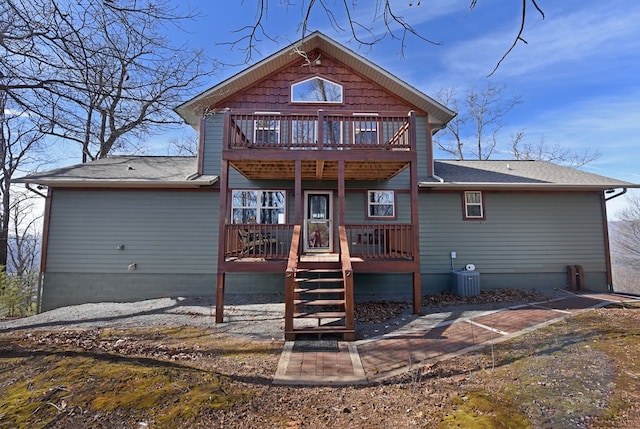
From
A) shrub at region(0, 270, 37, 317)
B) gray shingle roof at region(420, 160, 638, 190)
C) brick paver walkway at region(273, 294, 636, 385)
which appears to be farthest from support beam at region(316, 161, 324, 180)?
shrub at region(0, 270, 37, 317)

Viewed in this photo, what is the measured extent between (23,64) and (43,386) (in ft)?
17.1

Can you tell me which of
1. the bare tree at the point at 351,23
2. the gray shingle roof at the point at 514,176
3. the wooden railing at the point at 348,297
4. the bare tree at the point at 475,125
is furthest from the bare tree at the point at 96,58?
the bare tree at the point at 475,125

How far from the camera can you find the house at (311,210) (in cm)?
906

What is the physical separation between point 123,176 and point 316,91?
6.56 meters

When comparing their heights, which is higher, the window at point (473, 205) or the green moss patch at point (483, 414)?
the window at point (473, 205)

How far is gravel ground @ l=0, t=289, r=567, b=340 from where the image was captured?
20.5 ft

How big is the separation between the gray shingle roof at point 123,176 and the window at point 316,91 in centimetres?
380

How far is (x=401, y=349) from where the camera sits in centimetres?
480

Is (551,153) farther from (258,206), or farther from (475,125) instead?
(258,206)

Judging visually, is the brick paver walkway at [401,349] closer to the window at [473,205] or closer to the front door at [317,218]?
the window at [473,205]

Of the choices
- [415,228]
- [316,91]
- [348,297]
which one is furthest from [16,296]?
[415,228]

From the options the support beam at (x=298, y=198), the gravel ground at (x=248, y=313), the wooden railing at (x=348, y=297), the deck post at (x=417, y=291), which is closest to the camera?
the wooden railing at (x=348, y=297)

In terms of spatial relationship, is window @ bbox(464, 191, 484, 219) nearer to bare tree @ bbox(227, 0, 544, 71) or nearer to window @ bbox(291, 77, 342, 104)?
window @ bbox(291, 77, 342, 104)

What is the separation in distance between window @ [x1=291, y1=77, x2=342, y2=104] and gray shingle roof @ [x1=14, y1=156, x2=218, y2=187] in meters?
3.80
